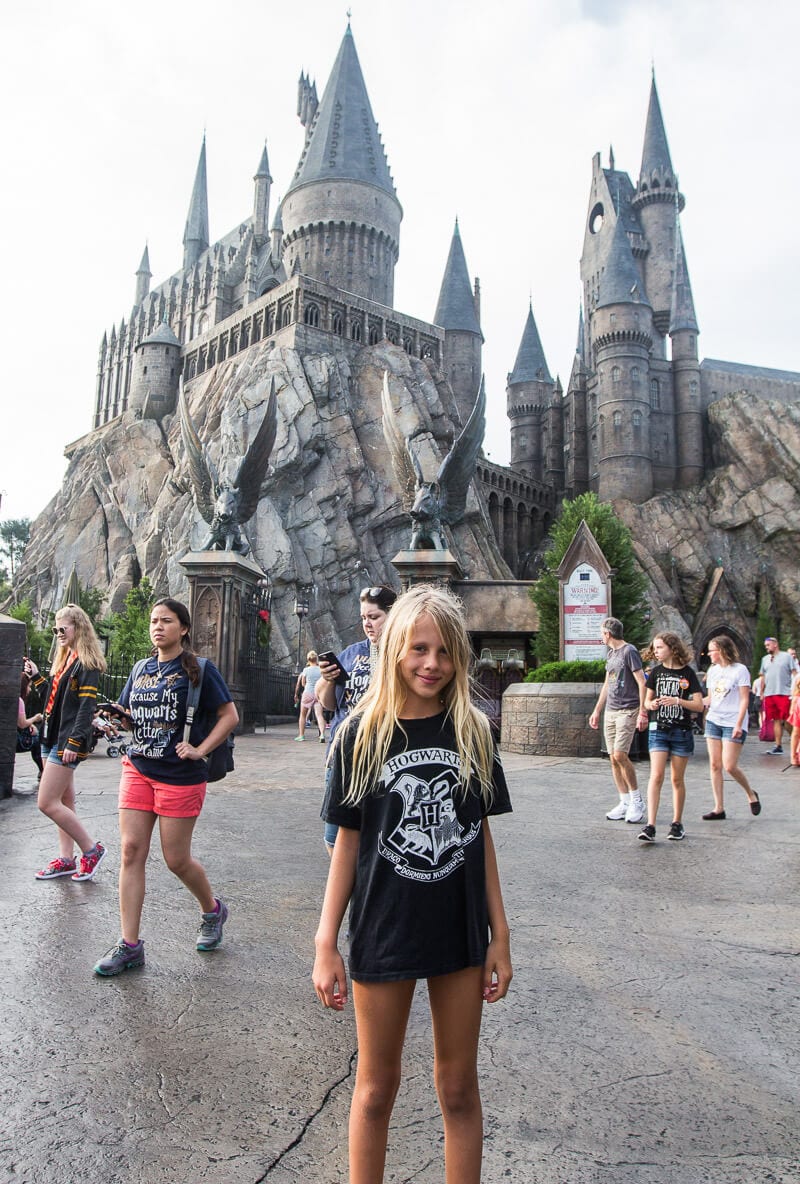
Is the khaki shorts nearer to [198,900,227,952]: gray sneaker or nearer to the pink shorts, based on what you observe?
[198,900,227,952]: gray sneaker

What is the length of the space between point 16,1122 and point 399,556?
1274 cm

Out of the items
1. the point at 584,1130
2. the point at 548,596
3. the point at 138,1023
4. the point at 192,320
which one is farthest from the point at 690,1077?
the point at 192,320

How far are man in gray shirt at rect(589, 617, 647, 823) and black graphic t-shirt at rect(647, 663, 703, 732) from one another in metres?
0.32

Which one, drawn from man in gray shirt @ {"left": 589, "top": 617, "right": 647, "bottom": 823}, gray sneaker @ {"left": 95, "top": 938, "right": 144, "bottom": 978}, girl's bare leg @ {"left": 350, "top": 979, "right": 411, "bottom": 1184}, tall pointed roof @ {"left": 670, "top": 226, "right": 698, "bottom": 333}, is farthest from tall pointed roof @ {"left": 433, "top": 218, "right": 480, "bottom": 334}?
girl's bare leg @ {"left": 350, "top": 979, "right": 411, "bottom": 1184}

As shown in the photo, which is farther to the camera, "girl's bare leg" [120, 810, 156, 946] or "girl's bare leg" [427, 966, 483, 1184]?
"girl's bare leg" [120, 810, 156, 946]

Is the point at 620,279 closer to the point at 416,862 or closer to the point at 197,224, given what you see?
the point at 197,224

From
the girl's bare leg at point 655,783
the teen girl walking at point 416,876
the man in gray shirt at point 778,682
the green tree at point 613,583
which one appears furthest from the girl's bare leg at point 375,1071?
the green tree at point 613,583

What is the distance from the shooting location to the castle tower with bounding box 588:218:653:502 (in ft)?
183

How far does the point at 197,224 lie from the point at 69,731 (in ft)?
280

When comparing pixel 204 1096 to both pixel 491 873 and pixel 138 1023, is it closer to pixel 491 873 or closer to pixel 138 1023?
pixel 138 1023

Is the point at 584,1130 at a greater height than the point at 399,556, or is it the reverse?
the point at 399,556

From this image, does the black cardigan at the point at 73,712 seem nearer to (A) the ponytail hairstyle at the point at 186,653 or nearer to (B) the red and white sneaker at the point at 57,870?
(B) the red and white sneaker at the point at 57,870

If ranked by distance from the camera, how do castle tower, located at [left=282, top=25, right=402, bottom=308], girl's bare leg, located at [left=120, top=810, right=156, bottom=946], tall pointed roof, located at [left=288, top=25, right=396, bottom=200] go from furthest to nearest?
1. tall pointed roof, located at [left=288, top=25, right=396, bottom=200]
2. castle tower, located at [left=282, top=25, right=402, bottom=308]
3. girl's bare leg, located at [left=120, top=810, right=156, bottom=946]

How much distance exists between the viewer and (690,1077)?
99.0 inches
